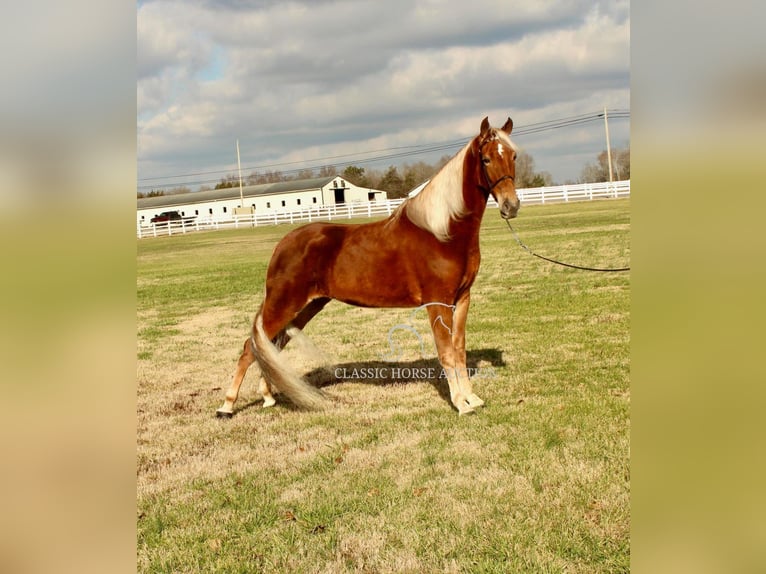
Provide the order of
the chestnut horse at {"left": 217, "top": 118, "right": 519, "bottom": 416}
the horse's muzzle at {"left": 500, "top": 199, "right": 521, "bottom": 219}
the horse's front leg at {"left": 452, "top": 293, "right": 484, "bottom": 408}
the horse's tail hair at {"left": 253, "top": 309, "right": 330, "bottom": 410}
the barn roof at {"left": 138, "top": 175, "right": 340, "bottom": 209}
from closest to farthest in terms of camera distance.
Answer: the horse's muzzle at {"left": 500, "top": 199, "right": 521, "bottom": 219}, the chestnut horse at {"left": 217, "top": 118, "right": 519, "bottom": 416}, the horse's tail hair at {"left": 253, "top": 309, "right": 330, "bottom": 410}, the horse's front leg at {"left": 452, "top": 293, "right": 484, "bottom": 408}, the barn roof at {"left": 138, "top": 175, "right": 340, "bottom": 209}

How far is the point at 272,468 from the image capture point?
4523mm

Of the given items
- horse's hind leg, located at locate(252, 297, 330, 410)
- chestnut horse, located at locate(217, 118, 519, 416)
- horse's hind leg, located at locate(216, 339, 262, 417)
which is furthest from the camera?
horse's hind leg, located at locate(252, 297, 330, 410)

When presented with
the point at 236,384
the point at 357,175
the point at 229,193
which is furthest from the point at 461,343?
the point at 229,193

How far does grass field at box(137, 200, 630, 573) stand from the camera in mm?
3307

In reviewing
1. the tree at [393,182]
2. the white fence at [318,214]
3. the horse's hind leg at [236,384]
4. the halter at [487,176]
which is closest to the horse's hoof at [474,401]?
the halter at [487,176]

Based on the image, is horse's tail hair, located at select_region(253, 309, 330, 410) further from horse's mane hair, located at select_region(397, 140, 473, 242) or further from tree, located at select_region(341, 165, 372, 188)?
tree, located at select_region(341, 165, 372, 188)

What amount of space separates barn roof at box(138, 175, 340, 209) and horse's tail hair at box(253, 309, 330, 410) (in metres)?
12.0

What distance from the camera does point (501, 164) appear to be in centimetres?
464

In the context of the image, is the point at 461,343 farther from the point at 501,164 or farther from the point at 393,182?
the point at 393,182

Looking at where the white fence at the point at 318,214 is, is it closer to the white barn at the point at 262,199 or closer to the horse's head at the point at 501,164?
the white barn at the point at 262,199

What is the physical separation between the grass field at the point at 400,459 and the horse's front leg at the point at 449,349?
0.16 meters

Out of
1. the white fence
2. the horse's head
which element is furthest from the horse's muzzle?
the white fence
